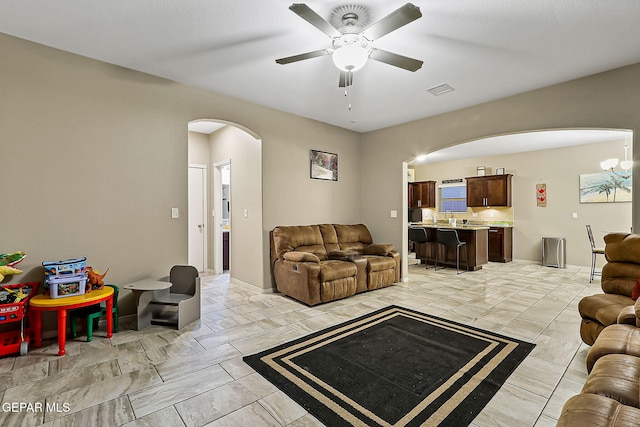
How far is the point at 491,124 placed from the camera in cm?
421

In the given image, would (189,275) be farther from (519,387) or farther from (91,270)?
(519,387)

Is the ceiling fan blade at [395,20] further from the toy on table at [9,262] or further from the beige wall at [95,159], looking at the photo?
the toy on table at [9,262]

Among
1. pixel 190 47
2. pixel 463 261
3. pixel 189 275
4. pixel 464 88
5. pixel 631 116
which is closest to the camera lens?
pixel 190 47

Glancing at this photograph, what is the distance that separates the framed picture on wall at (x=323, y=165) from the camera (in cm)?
519

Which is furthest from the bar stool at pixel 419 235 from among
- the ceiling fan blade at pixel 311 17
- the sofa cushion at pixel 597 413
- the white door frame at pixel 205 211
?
the sofa cushion at pixel 597 413

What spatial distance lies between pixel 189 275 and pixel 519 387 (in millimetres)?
3297

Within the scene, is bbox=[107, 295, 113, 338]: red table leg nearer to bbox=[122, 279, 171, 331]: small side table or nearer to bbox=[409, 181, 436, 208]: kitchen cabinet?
bbox=[122, 279, 171, 331]: small side table

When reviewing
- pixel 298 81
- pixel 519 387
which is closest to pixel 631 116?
pixel 519 387

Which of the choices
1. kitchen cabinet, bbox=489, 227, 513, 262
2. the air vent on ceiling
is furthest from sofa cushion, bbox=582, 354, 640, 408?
kitchen cabinet, bbox=489, 227, 513, 262

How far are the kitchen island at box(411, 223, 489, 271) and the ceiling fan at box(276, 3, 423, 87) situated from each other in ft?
16.1

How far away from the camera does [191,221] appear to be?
5938 mm

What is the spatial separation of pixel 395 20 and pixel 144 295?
11.1 ft

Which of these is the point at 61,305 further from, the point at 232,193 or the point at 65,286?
the point at 232,193

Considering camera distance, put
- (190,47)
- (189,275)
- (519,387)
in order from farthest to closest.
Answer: (189,275), (190,47), (519,387)
